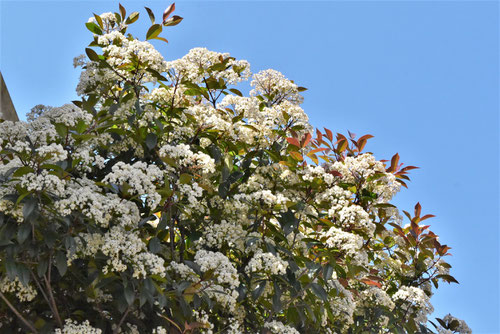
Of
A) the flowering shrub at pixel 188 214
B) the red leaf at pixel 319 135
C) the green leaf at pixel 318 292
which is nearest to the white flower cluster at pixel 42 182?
the flowering shrub at pixel 188 214

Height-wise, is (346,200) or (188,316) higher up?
(346,200)

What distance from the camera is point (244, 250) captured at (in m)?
3.88

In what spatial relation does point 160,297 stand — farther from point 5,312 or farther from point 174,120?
point 174,120

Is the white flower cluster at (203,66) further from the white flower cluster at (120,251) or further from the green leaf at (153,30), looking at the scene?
the white flower cluster at (120,251)

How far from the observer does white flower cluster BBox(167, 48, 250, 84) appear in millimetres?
4344

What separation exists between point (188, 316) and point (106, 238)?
0.68 metres

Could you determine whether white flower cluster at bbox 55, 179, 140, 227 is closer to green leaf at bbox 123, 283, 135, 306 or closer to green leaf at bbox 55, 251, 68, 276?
green leaf at bbox 55, 251, 68, 276

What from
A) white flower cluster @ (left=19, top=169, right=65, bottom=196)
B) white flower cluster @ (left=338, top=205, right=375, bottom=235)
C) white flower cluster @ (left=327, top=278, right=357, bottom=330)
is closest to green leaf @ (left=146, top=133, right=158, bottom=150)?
white flower cluster @ (left=19, top=169, right=65, bottom=196)

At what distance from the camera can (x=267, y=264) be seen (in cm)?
351

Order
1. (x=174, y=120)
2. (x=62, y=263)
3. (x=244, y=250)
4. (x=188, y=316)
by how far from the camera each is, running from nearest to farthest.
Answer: (x=62, y=263)
(x=188, y=316)
(x=244, y=250)
(x=174, y=120)

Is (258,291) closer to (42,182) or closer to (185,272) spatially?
(185,272)

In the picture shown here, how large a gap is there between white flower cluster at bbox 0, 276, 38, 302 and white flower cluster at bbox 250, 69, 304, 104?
265 cm

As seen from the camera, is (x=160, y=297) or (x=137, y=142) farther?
(x=137, y=142)

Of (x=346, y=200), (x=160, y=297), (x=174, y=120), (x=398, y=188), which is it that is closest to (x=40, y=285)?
(x=160, y=297)
